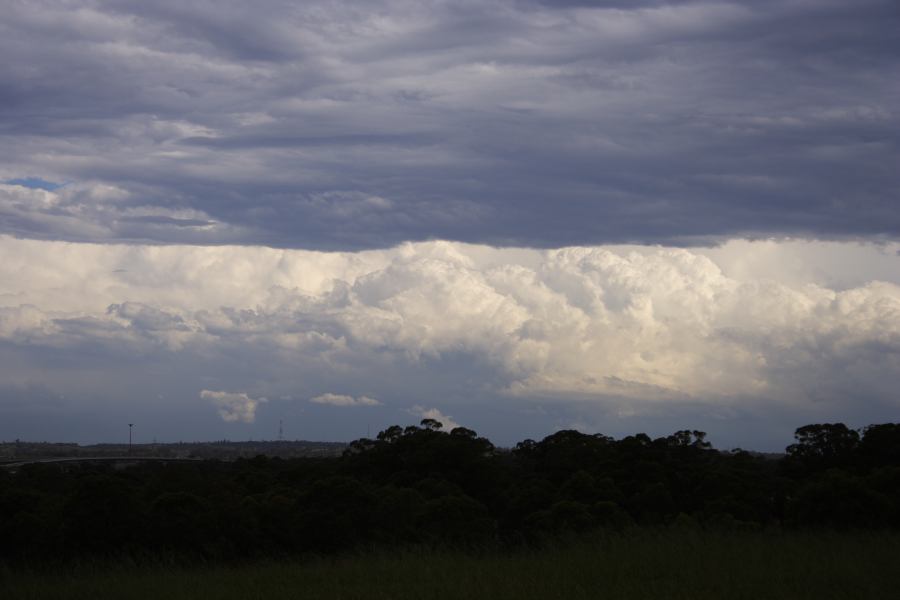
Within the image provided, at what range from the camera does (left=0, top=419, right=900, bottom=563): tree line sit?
2819 centimetres

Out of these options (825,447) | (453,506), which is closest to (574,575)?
(453,506)

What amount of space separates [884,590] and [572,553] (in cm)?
593

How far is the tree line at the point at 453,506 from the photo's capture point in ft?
92.5

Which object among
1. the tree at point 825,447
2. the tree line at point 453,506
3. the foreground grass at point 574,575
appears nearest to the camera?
the foreground grass at point 574,575

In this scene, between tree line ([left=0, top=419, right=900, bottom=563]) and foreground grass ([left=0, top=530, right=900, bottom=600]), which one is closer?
foreground grass ([left=0, top=530, right=900, bottom=600])

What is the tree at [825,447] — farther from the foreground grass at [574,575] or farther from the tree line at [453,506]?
the foreground grass at [574,575]

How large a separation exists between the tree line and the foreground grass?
2601 millimetres

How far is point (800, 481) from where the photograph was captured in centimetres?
3909

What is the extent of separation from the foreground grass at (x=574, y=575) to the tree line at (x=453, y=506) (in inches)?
102

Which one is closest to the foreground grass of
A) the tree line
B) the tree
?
the tree line

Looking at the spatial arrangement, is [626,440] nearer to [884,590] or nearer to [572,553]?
[572,553]

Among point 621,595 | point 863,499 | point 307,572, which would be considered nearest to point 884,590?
point 621,595

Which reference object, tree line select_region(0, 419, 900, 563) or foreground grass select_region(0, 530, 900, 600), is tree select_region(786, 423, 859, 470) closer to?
tree line select_region(0, 419, 900, 563)

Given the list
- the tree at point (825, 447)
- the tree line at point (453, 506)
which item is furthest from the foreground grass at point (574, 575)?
the tree at point (825, 447)
